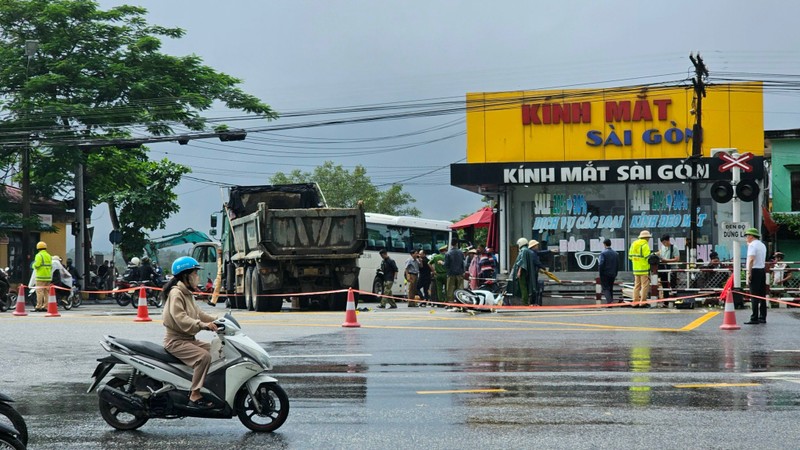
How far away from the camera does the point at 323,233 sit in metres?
28.9

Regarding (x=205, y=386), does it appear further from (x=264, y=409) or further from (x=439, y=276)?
(x=439, y=276)

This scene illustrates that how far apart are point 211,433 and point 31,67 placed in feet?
124

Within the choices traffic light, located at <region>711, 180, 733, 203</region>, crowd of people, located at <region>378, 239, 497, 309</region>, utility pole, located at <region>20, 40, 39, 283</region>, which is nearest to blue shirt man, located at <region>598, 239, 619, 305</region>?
crowd of people, located at <region>378, 239, 497, 309</region>

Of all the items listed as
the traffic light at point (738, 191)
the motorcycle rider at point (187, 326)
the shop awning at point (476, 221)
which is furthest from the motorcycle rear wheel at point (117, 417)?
the shop awning at point (476, 221)

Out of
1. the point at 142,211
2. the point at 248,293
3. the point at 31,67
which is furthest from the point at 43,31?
the point at 248,293

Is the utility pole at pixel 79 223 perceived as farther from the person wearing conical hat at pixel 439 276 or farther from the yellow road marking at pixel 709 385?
the yellow road marking at pixel 709 385

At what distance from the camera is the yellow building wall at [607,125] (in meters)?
35.8

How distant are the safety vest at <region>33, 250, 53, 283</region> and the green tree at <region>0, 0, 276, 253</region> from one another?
433 inches

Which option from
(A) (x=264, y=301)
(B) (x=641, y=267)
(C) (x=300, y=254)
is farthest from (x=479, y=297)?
(A) (x=264, y=301)

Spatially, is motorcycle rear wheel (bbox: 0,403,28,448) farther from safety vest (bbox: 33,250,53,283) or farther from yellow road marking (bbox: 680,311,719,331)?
safety vest (bbox: 33,250,53,283)

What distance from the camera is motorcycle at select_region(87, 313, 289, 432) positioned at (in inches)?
369

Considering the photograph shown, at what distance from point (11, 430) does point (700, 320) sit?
1704 centimetres

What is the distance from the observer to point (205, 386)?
9430mm

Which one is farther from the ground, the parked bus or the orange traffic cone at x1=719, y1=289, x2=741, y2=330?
the parked bus
